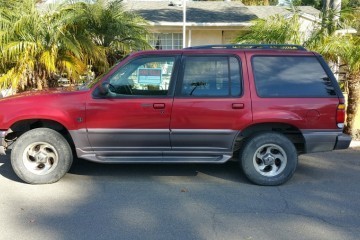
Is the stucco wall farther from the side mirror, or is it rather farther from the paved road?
the side mirror

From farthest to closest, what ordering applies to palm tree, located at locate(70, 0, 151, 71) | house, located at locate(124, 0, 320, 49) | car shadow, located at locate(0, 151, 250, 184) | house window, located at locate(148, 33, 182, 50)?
house window, located at locate(148, 33, 182, 50)
house, located at locate(124, 0, 320, 49)
palm tree, located at locate(70, 0, 151, 71)
car shadow, located at locate(0, 151, 250, 184)

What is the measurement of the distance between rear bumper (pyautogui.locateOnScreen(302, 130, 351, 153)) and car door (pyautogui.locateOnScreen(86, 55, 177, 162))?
6.23ft

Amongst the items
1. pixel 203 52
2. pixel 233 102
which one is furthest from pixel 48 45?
pixel 233 102

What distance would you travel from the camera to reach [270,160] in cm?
528

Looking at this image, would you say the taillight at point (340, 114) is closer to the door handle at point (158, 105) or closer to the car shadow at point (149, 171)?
the car shadow at point (149, 171)

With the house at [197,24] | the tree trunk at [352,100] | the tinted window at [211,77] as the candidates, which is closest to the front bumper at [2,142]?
the tinted window at [211,77]

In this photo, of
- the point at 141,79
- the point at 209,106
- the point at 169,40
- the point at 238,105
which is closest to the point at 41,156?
the point at 141,79

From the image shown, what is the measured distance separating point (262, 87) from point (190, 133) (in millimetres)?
1150

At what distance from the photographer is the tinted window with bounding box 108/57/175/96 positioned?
203 inches

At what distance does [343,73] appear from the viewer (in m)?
8.23

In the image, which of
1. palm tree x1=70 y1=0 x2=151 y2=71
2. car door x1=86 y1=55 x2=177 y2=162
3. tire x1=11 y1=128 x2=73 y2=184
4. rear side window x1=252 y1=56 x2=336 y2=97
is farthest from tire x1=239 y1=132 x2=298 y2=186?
palm tree x1=70 y1=0 x2=151 y2=71

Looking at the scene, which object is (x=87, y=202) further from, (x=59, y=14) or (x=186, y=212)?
(x=59, y=14)

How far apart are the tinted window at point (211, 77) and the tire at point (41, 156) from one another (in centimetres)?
183

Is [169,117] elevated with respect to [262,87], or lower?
lower
